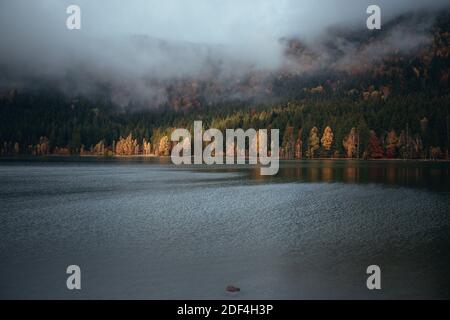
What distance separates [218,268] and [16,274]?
10964 mm

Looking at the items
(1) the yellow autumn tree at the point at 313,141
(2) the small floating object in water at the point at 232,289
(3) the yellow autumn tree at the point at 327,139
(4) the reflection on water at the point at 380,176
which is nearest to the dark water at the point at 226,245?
(2) the small floating object in water at the point at 232,289

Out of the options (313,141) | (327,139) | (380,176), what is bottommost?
(380,176)

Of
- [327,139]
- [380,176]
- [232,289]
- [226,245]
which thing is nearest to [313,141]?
[327,139]

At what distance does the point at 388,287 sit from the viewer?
20.0 meters

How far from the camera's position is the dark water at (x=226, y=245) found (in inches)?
791

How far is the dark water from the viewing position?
2009cm

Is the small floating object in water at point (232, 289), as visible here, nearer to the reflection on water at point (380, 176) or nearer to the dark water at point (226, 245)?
the dark water at point (226, 245)

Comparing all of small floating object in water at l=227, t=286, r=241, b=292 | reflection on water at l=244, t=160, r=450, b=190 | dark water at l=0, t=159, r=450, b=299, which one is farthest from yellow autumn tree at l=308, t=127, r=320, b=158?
small floating object in water at l=227, t=286, r=241, b=292

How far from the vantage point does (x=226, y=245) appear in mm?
28328

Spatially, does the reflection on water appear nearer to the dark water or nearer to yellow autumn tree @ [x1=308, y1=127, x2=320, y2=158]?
the dark water

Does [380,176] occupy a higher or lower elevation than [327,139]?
lower

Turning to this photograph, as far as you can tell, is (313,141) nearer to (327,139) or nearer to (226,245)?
(327,139)
